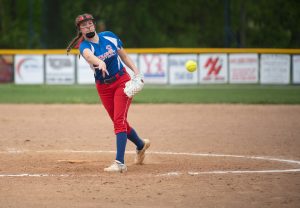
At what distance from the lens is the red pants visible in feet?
28.4

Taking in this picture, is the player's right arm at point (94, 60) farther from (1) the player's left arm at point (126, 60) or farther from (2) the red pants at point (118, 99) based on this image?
(1) the player's left arm at point (126, 60)

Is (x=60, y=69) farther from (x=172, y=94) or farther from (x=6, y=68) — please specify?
(x=172, y=94)

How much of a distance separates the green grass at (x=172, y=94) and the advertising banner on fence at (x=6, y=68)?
0.44 metres

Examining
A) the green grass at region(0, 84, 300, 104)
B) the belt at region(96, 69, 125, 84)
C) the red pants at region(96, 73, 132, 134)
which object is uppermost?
the belt at region(96, 69, 125, 84)

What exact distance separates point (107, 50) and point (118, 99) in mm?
647

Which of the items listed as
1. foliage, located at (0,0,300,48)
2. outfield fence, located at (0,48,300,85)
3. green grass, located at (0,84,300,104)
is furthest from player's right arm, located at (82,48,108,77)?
foliage, located at (0,0,300,48)

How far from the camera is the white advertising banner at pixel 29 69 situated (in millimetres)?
26891

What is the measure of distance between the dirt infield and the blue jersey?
1335 millimetres

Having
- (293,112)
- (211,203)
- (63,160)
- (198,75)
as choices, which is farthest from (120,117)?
(198,75)

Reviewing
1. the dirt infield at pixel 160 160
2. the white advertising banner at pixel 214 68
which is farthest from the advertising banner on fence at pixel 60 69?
the dirt infield at pixel 160 160

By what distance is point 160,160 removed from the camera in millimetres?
9820

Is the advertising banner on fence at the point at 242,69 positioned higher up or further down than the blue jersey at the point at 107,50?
further down

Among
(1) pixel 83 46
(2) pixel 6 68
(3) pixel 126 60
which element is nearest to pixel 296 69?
(2) pixel 6 68

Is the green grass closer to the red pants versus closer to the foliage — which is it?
the red pants
